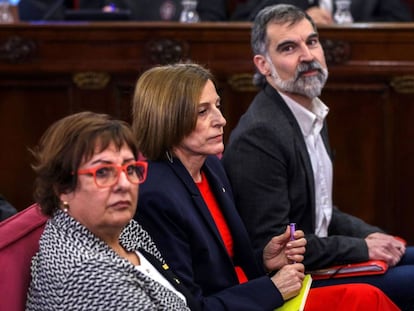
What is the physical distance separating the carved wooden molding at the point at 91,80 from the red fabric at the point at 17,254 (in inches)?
101

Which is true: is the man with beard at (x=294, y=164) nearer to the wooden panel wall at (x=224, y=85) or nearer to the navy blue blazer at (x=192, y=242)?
the navy blue blazer at (x=192, y=242)

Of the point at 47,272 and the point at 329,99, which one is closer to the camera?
the point at 47,272

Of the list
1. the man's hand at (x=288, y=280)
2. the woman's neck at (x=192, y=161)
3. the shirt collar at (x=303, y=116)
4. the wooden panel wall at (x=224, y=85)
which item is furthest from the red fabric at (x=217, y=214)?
the wooden panel wall at (x=224, y=85)

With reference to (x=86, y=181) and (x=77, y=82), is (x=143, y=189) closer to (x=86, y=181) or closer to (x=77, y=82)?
(x=86, y=181)

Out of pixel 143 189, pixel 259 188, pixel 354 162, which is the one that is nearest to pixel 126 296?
pixel 143 189

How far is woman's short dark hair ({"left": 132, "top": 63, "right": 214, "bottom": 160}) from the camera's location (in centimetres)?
281

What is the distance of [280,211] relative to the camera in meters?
3.21

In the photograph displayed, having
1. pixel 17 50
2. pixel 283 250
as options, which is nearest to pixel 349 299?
pixel 283 250

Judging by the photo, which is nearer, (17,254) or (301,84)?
(17,254)

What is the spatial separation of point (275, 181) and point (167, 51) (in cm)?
200

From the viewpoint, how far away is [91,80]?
16.8 ft

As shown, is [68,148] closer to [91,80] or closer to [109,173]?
[109,173]

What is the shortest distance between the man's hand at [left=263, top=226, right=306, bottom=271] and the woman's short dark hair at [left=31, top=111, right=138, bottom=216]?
2.53ft

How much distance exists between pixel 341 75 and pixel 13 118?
1.62 metres
